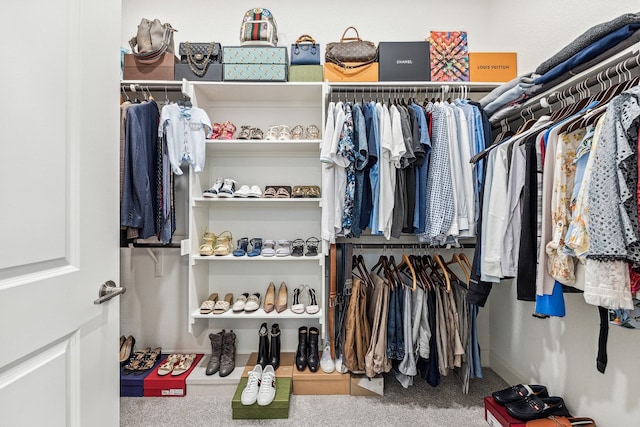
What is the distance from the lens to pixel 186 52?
76.2 inches

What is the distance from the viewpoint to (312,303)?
2074 millimetres

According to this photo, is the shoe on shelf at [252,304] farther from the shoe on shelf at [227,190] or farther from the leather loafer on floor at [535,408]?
the leather loafer on floor at [535,408]

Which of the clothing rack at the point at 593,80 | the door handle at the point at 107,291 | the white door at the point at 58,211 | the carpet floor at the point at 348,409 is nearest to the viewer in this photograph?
the white door at the point at 58,211

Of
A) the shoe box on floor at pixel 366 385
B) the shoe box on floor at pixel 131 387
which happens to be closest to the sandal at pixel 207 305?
the shoe box on floor at pixel 131 387

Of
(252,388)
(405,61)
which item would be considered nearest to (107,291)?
(252,388)

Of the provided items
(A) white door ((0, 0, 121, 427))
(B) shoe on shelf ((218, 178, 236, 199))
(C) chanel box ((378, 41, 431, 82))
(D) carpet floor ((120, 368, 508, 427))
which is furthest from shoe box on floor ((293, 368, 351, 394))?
(C) chanel box ((378, 41, 431, 82))

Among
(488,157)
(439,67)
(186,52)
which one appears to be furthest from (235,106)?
(488,157)

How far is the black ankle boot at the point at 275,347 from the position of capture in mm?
1947

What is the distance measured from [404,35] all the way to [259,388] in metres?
2.63

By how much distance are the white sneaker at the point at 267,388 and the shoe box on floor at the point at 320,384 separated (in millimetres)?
158

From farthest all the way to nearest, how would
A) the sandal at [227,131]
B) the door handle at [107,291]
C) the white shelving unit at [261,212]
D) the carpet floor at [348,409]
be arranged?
the white shelving unit at [261,212], the sandal at [227,131], the carpet floor at [348,409], the door handle at [107,291]

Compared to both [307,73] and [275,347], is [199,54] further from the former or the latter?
[275,347]

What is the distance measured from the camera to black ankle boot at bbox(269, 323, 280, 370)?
195 centimetres

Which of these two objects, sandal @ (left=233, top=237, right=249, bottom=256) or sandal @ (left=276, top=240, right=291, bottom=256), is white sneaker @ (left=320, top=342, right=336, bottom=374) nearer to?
sandal @ (left=276, top=240, right=291, bottom=256)
